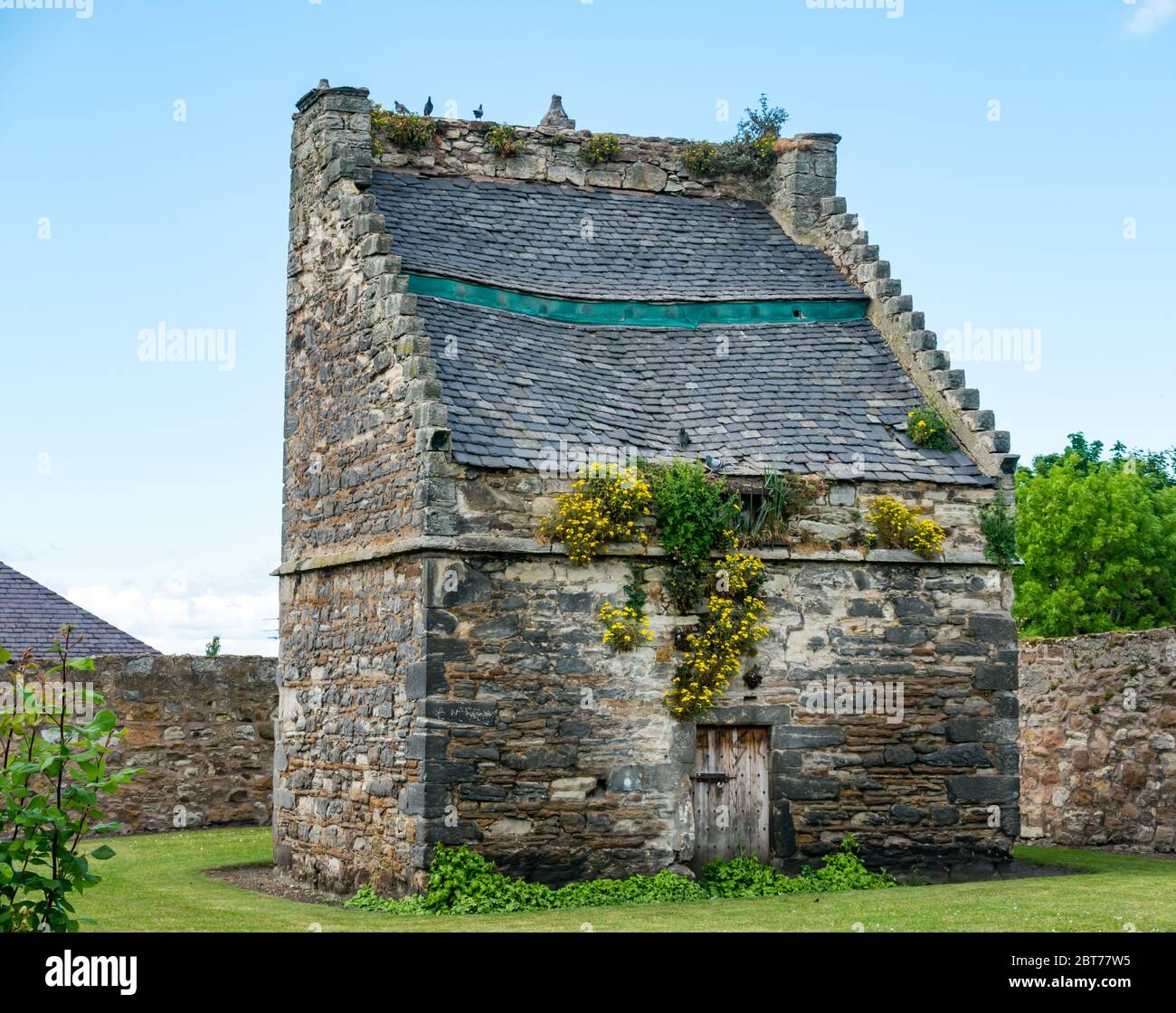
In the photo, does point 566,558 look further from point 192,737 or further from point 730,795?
point 192,737

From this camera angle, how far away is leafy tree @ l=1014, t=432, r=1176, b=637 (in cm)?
3569

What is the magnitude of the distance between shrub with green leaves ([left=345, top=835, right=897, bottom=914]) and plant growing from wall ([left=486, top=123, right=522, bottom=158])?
9271mm

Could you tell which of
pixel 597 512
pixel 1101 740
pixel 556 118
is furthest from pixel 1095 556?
pixel 597 512

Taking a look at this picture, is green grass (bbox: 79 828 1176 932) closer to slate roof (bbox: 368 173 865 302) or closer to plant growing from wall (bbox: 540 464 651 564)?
plant growing from wall (bbox: 540 464 651 564)

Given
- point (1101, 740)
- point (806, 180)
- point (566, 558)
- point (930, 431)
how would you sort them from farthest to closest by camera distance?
point (806, 180)
point (1101, 740)
point (930, 431)
point (566, 558)

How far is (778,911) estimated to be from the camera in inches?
512

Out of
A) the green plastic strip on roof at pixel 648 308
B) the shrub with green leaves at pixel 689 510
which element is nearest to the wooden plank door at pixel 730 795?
the shrub with green leaves at pixel 689 510

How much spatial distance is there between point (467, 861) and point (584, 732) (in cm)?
162

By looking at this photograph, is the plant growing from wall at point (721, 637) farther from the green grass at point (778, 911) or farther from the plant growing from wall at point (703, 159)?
the plant growing from wall at point (703, 159)

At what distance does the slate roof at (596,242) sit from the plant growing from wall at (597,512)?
3241mm

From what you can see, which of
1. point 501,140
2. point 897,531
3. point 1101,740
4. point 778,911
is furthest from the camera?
point 501,140

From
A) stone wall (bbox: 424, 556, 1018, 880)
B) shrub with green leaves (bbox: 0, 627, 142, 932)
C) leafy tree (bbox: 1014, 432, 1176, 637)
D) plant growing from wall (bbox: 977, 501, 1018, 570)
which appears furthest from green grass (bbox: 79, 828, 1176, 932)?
leafy tree (bbox: 1014, 432, 1176, 637)

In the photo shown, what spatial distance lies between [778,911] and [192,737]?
33.3 ft

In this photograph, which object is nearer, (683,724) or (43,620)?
(683,724)
